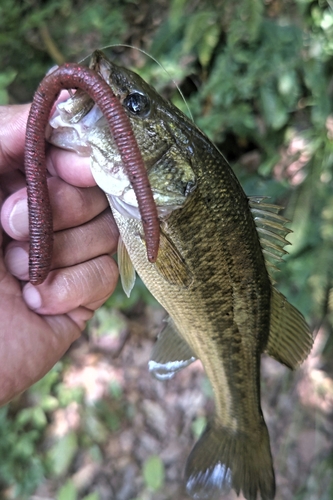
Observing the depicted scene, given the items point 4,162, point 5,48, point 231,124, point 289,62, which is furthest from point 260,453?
point 5,48

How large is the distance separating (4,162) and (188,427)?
9.57 ft

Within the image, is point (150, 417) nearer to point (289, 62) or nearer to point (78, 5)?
point (289, 62)

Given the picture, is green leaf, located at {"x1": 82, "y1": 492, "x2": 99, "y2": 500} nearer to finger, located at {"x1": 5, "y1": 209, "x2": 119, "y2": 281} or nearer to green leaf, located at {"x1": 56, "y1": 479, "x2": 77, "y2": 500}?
green leaf, located at {"x1": 56, "y1": 479, "x2": 77, "y2": 500}

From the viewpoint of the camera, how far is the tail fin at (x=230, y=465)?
1.97 metres

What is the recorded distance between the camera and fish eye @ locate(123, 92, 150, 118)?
1281mm

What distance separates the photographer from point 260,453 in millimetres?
1984

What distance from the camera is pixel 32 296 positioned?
1.67 meters

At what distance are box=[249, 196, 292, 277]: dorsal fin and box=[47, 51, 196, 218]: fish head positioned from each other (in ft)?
1.01

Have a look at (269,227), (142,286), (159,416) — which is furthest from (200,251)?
(159,416)

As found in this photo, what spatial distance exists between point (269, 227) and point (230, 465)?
1.33m

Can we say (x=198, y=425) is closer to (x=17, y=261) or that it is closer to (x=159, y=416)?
(x=159, y=416)

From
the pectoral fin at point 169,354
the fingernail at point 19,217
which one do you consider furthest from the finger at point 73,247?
the pectoral fin at point 169,354

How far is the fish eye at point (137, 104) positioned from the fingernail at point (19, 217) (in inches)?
22.5

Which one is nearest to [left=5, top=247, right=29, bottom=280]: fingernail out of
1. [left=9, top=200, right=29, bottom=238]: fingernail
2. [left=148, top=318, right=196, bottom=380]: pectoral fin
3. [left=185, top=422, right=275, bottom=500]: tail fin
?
[left=9, top=200, right=29, bottom=238]: fingernail
